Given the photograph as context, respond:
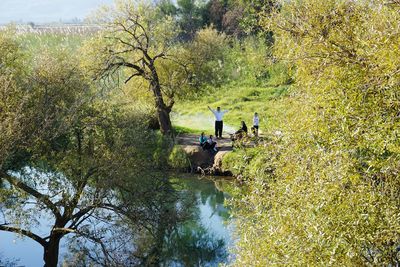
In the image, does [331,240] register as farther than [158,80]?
→ No

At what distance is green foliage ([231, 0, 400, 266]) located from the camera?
6.87m

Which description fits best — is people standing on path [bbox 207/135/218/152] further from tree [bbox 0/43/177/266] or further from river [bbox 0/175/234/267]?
tree [bbox 0/43/177/266]

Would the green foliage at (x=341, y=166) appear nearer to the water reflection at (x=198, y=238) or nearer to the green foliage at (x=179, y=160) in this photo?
the water reflection at (x=198, y=238)

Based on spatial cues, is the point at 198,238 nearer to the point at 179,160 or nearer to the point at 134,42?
the point at 179,160

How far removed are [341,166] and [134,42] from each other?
2117 cm

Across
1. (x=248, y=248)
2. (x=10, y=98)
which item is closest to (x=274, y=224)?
(x=248, y=248)

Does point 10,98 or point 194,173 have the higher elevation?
point 10,98

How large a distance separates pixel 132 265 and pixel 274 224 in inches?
343

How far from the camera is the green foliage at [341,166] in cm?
687

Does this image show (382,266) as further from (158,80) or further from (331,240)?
(158,80)

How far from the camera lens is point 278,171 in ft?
37.8

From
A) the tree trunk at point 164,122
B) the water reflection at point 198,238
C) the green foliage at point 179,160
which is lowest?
the water reflection at point 198,238

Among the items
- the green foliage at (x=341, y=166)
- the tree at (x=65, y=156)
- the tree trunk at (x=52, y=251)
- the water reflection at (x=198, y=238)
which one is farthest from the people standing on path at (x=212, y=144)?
the green foliage at (x=341, y=166)

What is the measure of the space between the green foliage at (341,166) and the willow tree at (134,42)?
15.5 m
